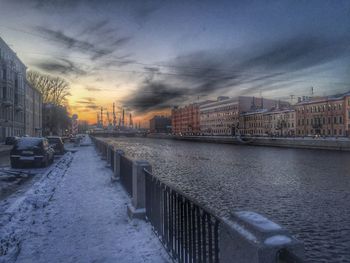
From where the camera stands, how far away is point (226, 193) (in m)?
12.1

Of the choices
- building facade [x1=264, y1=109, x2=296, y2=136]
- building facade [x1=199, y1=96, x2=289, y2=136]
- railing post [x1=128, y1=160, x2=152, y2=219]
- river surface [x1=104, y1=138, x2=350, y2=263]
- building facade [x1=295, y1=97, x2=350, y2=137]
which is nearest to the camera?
railing post [x1=128, y1=160, x2=152, y2=219]

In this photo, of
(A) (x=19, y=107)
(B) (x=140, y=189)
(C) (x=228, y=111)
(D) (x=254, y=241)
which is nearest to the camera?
(D) (x=254, y=241)

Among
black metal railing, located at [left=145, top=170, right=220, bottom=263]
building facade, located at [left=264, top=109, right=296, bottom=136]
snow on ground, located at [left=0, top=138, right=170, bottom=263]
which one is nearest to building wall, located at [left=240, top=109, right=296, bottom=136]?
building facade, located at [left=264, top=109, right=296, bottom=136]

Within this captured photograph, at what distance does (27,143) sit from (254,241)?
60.9 feet

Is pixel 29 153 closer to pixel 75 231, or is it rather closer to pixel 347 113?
pixel 75 231

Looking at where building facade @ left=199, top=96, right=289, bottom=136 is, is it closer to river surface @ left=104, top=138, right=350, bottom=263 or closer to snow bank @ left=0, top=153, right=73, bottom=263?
river surface @ left=104, top=138, right=350, bottom=263

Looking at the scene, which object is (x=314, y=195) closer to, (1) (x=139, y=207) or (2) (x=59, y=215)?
(1) (x=139, y=207)

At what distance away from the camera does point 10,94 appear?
175ft

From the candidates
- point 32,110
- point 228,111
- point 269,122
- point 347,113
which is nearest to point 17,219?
point 32,110

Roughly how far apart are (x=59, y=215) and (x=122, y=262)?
10.4ft

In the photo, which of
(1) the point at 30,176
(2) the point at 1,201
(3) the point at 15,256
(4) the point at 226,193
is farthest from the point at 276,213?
(1) the point at 30,176

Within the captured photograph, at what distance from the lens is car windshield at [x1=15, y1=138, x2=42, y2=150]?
1770 centimetres

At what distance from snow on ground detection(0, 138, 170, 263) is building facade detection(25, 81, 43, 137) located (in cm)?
6610

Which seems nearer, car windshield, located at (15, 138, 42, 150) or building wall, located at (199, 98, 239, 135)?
car windshield, located at (15, 138, 42, 150)
